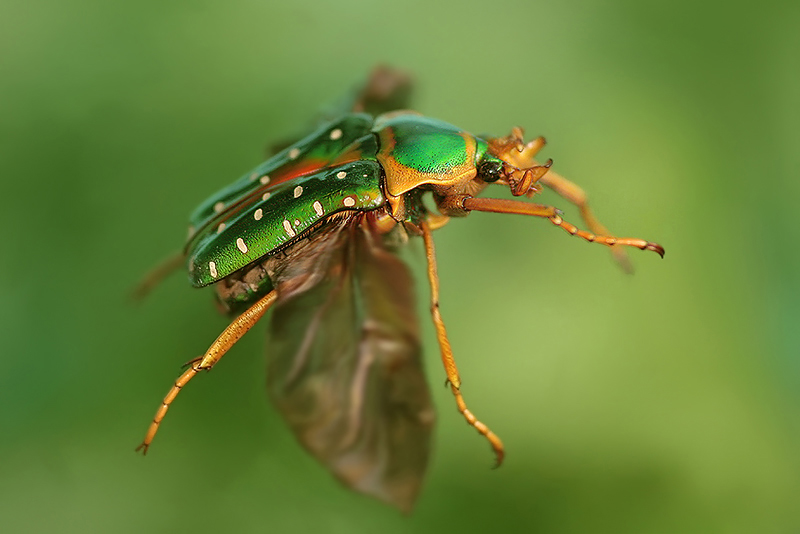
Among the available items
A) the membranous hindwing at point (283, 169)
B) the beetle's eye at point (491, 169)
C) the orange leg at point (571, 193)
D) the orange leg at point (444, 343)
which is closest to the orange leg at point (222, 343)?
the membranous hindwing at point (283, 169)

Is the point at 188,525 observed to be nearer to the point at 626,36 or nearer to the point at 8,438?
the point at 8,438

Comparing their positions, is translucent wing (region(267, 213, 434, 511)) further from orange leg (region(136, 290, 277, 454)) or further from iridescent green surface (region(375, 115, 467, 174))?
iridescent green surface (region(375, 115, 467, 174))

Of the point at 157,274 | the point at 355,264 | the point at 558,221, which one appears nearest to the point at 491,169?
the point at 558,221

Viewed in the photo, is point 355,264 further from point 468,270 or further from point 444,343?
point 468,270

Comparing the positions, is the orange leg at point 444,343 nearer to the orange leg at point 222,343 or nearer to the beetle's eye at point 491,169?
the beetle's eye at point 491,169

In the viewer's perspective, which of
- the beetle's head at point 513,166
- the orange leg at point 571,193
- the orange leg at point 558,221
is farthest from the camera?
the orange leg at point 571,193

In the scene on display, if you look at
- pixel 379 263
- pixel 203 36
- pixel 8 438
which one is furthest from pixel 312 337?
pixel 203 36
